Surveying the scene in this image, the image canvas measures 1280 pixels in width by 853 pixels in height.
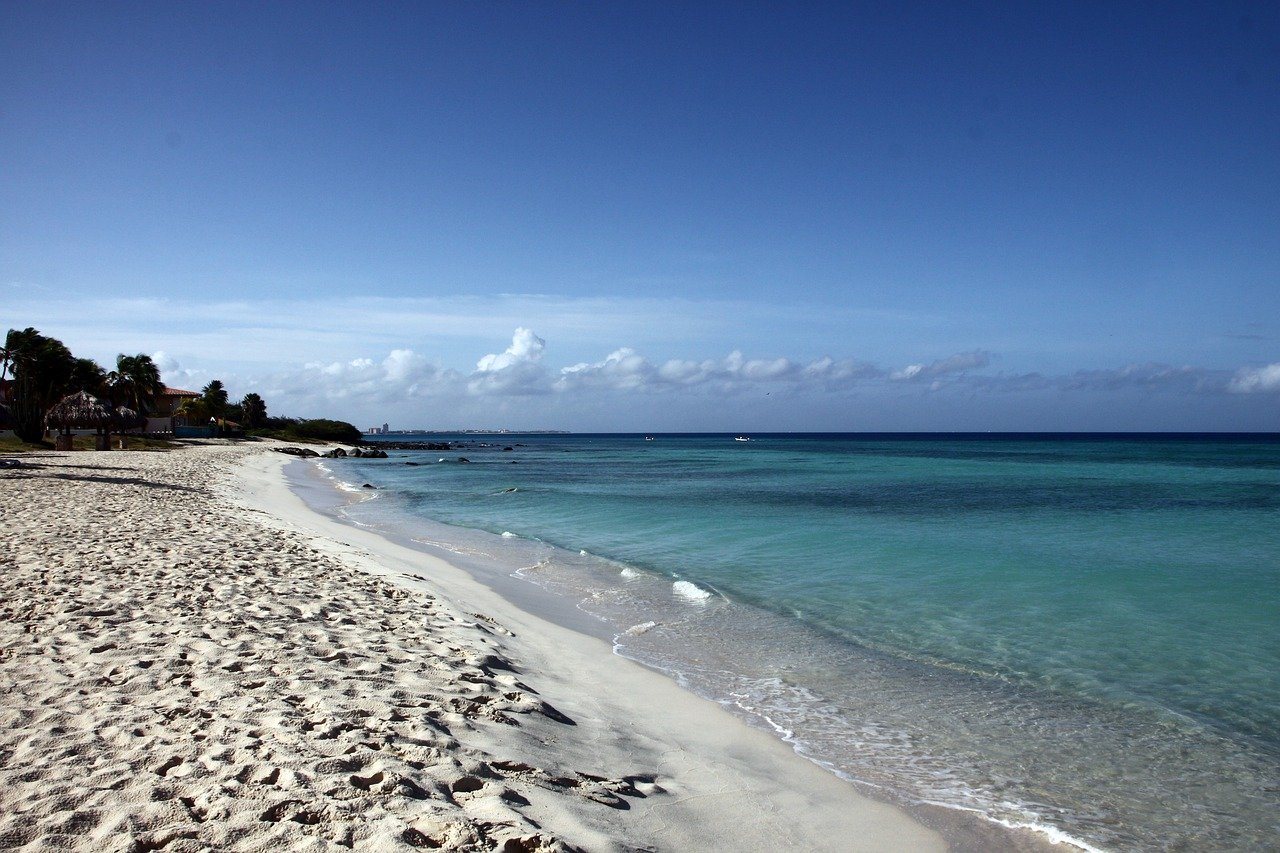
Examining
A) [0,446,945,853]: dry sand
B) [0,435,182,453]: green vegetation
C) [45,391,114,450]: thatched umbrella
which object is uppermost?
[45,391,114,450]: thatched umbrella

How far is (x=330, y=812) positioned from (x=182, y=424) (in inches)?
4086

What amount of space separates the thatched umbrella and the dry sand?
4175 centimetres

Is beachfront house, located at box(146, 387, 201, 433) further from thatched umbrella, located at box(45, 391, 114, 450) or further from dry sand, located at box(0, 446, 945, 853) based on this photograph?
dry sand, located at box(0, 446, 945, 853)

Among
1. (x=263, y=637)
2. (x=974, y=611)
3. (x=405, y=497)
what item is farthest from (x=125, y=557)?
(x=405, y=497)

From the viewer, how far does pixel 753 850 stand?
4.41 meters

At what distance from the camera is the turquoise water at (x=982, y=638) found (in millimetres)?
5852

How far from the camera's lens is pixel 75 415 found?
43.3 m

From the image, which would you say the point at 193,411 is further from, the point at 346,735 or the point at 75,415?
the point at 346,735

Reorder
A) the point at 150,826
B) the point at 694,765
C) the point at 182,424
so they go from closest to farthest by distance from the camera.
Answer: the point at 150,826, the point at 694,765, the point at 182,424

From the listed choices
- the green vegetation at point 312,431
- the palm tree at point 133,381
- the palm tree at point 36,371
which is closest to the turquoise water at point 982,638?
the palm tree at point 36,371

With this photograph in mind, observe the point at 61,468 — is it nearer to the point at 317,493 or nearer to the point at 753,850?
the point at 317,493

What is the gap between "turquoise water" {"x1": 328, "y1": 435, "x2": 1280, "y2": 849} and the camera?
5.85 meters

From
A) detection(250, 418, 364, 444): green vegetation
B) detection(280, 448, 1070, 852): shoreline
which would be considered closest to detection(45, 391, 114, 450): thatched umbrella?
detection(280, 448, 1070, 852): shoreline

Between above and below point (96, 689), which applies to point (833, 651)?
below
